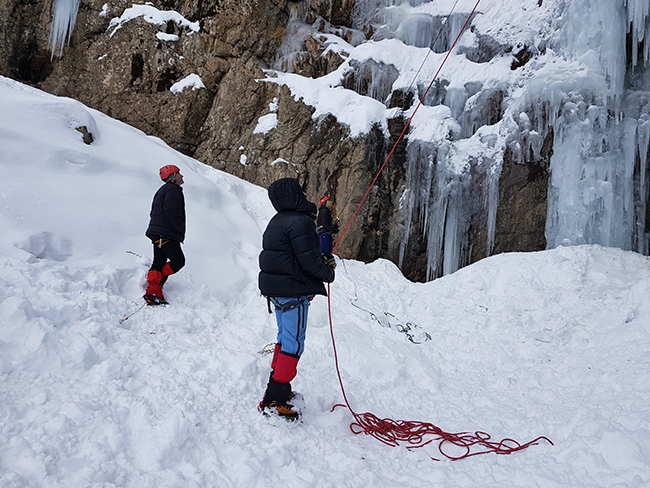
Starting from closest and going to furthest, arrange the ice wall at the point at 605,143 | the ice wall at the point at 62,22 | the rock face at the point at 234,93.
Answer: the ice wall at the point at 605,143 → the rock face at the point at 234,93 → the ice wall at the point at 62,22

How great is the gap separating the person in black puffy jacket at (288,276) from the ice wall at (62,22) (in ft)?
35.9

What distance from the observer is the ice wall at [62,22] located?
970 centimetres

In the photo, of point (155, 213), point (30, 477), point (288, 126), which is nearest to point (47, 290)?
point (155, 213)

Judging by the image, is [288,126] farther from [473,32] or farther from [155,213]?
[155,213]

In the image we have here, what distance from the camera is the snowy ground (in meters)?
1.95

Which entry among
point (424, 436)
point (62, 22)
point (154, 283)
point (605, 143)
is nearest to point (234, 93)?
point (62, 22)

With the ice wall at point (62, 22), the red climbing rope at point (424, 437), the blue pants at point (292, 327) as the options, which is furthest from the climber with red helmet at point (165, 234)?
the ice wall at point (62, 22)

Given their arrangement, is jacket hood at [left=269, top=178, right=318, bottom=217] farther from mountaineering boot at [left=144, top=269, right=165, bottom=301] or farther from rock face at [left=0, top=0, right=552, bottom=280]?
rock face at [left=0, top=0, right=552, bottom=280]

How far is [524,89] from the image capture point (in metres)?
8.00

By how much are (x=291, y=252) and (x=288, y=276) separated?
0.16 m

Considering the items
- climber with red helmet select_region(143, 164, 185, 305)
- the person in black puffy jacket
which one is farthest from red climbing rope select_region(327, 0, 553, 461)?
climber with red helmet select_region(143, 164, 185, 305)

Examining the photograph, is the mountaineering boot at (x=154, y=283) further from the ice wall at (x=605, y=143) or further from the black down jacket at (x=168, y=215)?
the ice wall at (x=605, y=143)

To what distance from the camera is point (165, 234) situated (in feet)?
11.9

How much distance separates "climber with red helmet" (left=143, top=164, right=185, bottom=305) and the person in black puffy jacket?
1.62 m
